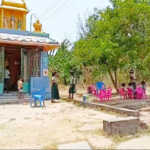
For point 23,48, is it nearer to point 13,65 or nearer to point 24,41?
point 24,41

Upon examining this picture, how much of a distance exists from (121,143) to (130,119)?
861 millimetres

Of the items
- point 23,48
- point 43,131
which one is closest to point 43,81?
point 23,48

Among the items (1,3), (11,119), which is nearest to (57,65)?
(1,3)

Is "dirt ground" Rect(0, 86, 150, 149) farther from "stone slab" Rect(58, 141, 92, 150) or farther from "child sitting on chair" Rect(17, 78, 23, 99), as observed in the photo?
"child sitting on chair" Rect(17, 78, 23, 99)

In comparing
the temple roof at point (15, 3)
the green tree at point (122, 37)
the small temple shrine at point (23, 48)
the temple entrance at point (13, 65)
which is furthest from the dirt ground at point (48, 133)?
the temple roof at point (15, 3)

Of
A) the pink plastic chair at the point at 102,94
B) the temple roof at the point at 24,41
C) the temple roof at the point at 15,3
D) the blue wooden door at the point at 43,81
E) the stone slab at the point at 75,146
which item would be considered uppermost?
the temple roof at the point at 15,3

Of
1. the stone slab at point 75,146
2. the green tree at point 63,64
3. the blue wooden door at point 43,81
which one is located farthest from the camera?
the green tree at point 63,64

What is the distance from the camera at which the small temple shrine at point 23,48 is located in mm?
11070

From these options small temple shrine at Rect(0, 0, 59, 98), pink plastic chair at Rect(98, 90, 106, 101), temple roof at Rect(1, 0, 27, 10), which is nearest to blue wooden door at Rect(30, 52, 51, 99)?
small temple shrine at Rect(0, 0, 59, 98)

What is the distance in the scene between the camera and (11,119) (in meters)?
6.66

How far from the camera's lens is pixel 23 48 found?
1177cm

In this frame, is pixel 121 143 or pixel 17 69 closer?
pixel 121 143

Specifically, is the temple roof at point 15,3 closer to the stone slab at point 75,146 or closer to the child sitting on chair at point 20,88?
the child sitting on chair at point 20,88

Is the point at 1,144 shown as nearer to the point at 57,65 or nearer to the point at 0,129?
the point at 0,129
